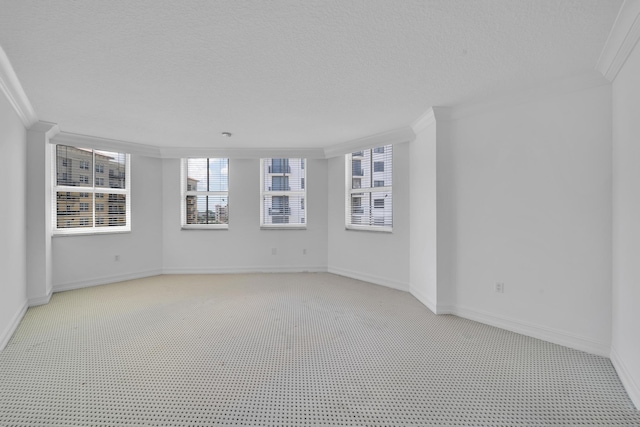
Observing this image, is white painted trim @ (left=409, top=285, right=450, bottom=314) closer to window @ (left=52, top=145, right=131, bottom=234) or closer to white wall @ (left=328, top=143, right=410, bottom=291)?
white wall @ (left=328, top=143, right=410, bottom=291)

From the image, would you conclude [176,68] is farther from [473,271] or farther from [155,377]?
[473,271]

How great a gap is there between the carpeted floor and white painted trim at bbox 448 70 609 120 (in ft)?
7.11

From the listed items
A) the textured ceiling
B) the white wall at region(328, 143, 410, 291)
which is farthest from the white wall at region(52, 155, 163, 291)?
the white wall at region(328, 143, 410, 291)

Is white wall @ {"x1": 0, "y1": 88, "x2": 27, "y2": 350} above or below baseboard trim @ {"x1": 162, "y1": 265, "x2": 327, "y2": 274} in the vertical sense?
above

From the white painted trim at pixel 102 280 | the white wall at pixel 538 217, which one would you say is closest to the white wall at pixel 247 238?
the white painted trim at pixel 102 280

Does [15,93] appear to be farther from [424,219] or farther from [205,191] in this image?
[424,219]

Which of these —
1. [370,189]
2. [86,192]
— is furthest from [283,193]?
[86,192]

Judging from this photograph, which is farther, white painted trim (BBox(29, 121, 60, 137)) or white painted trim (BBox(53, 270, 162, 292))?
white painted trim (BBox(53, 270, 162, 292))

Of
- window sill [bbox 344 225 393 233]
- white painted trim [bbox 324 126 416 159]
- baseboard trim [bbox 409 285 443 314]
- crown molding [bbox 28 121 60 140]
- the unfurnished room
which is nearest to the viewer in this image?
the unfurnished room

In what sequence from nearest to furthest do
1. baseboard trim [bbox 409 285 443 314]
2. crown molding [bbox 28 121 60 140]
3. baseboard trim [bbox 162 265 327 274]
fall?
baseboard trim [bbox 409 285 443 314], crown molding [bbox 28 121 60 140], baseboard trim [bbox 162 265 327 274]

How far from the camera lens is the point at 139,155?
16.7 ft

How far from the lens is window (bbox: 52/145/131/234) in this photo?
4.42 m

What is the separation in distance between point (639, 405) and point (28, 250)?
5667mm

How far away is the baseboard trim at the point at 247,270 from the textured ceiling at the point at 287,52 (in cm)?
291
